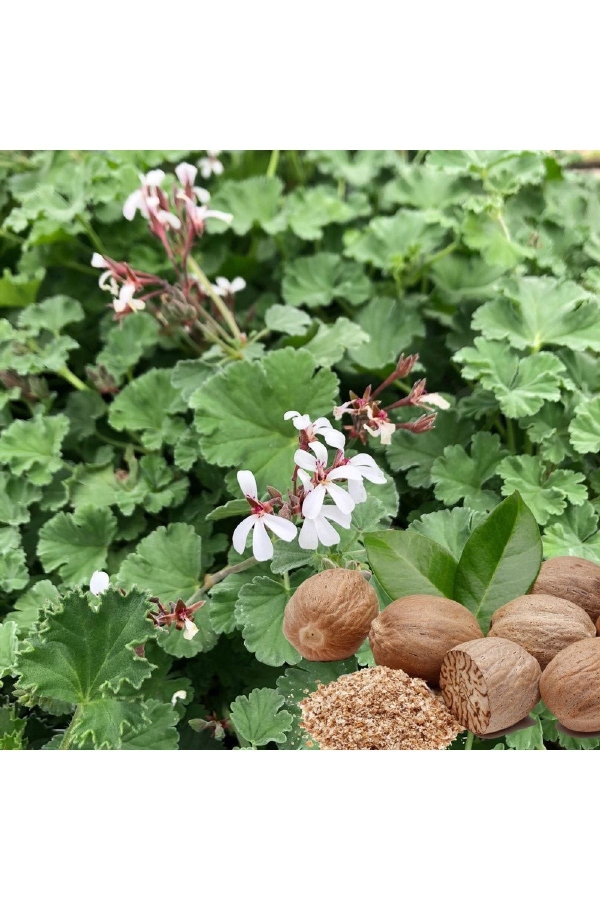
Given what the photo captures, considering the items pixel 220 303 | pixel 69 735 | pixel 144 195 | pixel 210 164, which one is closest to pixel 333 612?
pixel 69 735

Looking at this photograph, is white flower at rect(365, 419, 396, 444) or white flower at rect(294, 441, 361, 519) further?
white flower at rect(365, 419, 396, 444)

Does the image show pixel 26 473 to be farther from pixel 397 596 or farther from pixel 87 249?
pixel 397 596

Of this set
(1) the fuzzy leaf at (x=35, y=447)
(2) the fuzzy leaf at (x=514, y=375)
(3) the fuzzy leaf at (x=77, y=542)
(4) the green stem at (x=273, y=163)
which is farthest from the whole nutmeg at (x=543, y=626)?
(4) the green stem at (x=273, y=163)

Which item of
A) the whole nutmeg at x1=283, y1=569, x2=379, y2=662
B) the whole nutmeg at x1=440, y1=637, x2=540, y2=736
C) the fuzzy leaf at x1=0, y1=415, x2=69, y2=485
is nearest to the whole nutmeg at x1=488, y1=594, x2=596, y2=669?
the whole nutmeg at x1=440, y1=637, x2=540, y2=736

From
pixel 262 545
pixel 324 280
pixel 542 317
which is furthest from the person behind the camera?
pixel 324 280

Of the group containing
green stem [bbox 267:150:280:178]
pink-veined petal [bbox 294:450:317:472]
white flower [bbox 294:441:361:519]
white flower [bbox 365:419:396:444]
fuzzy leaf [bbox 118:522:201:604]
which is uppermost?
green stem [bbox 267:150:280:178]

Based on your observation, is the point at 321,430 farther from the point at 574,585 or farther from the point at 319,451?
the point at 574,585

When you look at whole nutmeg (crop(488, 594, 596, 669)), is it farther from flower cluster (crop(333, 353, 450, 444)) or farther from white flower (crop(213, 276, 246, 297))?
white flower (crop(213, 276, 246, 297))

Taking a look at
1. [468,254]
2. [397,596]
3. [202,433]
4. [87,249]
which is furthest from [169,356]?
[397,596]

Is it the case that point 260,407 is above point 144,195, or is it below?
below
